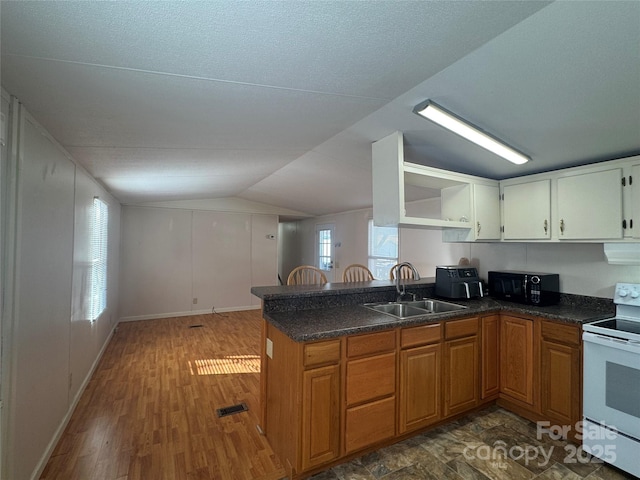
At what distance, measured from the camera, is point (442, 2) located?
1.02 m

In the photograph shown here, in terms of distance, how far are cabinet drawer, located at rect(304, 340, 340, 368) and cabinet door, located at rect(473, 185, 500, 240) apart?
184 cm

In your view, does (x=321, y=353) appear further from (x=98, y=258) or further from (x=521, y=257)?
(x=98, y=258)

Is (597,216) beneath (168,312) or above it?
above

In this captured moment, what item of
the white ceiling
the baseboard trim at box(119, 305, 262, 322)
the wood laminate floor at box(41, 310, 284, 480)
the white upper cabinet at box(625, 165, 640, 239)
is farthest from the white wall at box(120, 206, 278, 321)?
the white upper cabinet at box(625, 165, 640, 239)

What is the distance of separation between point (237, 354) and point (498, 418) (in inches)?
115

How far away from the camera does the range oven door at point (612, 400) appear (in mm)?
1782

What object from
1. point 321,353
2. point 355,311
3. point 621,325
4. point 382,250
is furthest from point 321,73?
point 382,250

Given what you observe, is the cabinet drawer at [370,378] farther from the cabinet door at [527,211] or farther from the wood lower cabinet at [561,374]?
the cabinet door at [527,211]

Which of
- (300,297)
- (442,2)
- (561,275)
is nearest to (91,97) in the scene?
(442,2)

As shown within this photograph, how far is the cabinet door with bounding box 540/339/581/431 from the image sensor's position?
2.12 metres

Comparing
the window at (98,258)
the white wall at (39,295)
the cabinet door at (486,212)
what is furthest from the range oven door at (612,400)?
the window at (98,258)

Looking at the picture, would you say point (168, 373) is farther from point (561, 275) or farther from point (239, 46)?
point (561, 275)

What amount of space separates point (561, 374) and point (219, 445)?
8.40 ft

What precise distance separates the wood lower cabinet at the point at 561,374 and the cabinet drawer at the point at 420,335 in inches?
34.1
